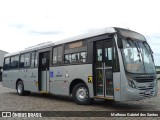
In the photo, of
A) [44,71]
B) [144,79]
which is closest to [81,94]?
[144,79]

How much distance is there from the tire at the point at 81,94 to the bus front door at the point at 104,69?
0.70 m

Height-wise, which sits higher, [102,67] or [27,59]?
[27,59]

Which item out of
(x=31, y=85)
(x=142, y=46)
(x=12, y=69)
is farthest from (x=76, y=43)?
(x=12, y=69)

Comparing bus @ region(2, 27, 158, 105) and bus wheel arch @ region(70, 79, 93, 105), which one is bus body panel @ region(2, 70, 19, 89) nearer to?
bus @ region(2, 27, 158, 105)

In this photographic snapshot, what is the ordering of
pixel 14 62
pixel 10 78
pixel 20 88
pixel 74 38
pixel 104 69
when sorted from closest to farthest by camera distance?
pixel 104 69
pixel 74 38
pixel 20 88
pixel 14 62
pixel 10 78

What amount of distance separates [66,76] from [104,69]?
2.81 meters

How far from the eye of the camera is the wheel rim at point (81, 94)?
11186 millimetres

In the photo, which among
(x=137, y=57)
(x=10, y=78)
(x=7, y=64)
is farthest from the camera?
(x=7, y=64)

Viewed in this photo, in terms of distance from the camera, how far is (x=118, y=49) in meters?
9.63

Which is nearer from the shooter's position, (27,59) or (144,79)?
(144,79)

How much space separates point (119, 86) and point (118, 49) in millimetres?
1373

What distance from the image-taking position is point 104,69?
10172 millimetres

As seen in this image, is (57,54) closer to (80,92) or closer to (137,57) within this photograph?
(80,92)

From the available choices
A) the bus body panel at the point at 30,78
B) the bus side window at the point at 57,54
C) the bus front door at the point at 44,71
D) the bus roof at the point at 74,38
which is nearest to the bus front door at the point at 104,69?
the bus roof at the point at 74,38
